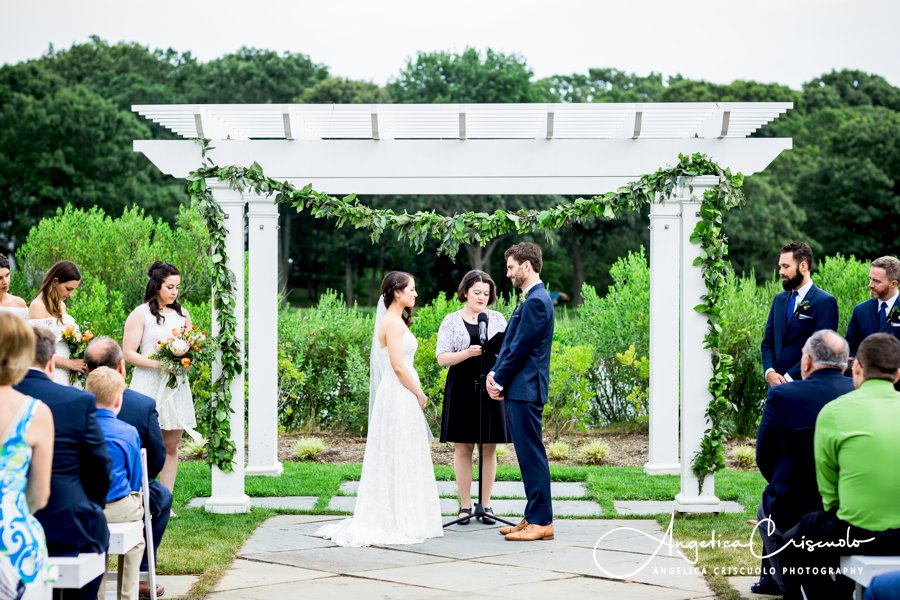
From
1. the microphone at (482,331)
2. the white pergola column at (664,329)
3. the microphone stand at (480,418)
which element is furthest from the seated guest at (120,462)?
the white pergola column at (664,329)

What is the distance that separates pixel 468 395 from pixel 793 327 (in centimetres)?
242

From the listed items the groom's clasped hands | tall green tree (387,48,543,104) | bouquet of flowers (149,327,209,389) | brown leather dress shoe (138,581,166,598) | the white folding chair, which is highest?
tall green tree (387,48,543,104)

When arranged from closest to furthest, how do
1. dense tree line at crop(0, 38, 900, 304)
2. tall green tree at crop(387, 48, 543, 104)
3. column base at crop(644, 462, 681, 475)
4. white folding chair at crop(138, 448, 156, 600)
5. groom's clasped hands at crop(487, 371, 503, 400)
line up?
white folding chair at crop(138, 448, 156, 600)
groom's clasped hands at crop(487, 371, 503, 400)
column base at crop(644, 462, 681, 475)
dense tree line at crop(0, 38, 900, 304)
tall green tree at crop(387, 48, 543, 104)

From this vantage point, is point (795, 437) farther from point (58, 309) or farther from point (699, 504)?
point (58, 309)

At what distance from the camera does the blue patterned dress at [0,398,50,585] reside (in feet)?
12.3

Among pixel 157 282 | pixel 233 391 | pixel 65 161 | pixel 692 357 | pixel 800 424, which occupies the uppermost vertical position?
pixel 65 161

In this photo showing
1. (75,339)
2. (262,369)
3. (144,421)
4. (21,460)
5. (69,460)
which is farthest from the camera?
(262,369)

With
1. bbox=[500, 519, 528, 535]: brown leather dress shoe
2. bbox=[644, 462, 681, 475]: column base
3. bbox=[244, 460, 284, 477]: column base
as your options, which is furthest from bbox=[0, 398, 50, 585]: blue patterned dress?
bbox=[644, 462, 681, 475]: column base

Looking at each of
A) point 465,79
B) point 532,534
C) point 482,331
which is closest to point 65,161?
point 465,79

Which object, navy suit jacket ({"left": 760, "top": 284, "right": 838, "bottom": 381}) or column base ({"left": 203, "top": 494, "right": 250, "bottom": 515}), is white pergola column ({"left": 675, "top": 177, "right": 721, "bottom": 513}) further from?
column base ({"left": 203, "top": 494, "right": 250, "bottom": 515})

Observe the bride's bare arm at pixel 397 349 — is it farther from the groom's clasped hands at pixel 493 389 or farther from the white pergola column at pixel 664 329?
the white pergola column at pixel 664 329

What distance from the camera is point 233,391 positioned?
7.93 m

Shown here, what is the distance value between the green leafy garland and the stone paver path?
930mm

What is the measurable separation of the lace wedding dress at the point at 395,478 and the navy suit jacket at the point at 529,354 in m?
0.74
